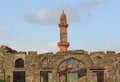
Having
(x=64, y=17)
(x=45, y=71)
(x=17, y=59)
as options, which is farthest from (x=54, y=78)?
(x=64, y=17)

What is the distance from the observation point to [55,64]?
3903 cm

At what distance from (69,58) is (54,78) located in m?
2.16

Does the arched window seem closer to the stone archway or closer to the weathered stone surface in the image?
the weathered stone surface

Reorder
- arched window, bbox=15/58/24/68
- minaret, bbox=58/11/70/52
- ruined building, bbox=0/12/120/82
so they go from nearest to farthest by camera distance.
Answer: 1. ruined building, bbox=0/12/120/82
2. arched window, bbox=15/58/24/68
3. minaret, bbox=58/11/70/52

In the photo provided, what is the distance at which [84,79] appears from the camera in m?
39.6

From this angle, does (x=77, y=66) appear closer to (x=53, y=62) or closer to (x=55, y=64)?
(x=55, y=64)

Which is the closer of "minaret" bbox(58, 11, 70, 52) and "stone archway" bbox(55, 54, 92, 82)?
"stone archway" bbox(55, 54, 92, 82)

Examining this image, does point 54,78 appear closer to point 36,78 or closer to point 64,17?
point 36,78

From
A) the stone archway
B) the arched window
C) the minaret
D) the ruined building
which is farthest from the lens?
the minaret

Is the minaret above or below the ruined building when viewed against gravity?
above

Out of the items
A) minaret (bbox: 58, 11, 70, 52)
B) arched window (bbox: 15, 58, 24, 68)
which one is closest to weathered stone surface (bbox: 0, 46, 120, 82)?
arched window (bbox: 15, 58, 24, 68)

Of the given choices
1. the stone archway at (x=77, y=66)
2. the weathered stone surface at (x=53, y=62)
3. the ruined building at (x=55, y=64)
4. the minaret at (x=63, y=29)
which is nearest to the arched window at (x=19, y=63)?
the ruined building at (x=55, y=64)

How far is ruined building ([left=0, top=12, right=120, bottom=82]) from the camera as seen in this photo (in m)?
38.3

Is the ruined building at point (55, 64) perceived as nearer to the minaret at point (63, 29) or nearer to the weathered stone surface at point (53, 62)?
the weathered stone surface at point (53, 62)
